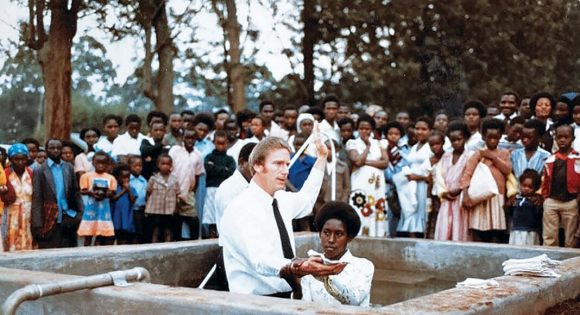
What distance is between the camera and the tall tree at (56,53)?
13477 millimetres

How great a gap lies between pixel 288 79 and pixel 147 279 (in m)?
18.9

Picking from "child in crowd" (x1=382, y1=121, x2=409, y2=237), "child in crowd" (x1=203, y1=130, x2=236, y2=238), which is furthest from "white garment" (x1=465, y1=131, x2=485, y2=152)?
"child in crowd" (x1=203, y1=130, x2=236, y2=238)

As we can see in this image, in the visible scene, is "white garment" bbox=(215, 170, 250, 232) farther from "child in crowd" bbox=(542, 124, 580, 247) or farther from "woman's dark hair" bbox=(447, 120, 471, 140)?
"woman's dark hair" bbox=(447, 120, 471, 140)

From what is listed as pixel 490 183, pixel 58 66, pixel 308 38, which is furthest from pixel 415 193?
pixel 308 38

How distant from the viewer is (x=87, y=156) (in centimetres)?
1066

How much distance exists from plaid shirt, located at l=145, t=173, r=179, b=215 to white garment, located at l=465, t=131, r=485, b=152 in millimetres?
3397

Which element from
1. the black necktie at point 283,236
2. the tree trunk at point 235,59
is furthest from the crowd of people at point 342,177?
the tree trunk at point 235,59

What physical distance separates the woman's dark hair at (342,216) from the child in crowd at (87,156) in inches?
225

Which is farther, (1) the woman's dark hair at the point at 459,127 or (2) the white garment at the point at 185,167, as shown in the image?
(2) the white garment at the point at 185,167

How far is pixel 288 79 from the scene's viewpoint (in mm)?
22922

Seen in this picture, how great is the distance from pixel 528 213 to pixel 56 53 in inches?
326

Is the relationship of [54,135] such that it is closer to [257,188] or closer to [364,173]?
[364,173]

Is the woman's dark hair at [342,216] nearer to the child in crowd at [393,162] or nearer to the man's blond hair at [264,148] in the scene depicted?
the man's blond hair at [264,148]

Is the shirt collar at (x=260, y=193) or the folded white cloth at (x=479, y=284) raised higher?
the shirt collar at (x=260, y=193)
